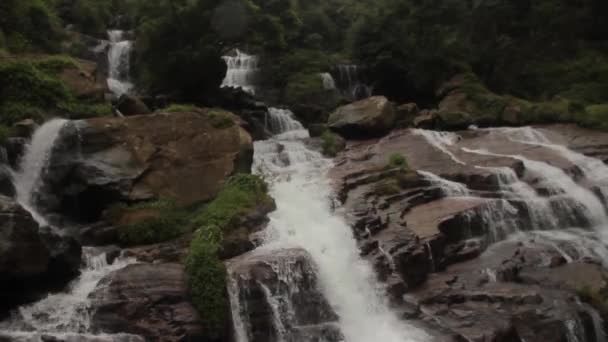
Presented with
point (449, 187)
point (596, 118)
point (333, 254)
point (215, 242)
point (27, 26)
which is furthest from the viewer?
point (596, 118)

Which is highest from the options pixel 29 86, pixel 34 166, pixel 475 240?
pixel 29 86

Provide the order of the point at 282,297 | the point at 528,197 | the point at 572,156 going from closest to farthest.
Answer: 1. the point at 282,297
2. the point at 528,197
3. the point at 572,156

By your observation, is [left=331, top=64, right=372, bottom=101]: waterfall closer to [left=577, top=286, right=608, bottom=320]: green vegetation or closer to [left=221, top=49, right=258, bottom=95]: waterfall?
[left=221, top=49, right=258, bottom=95]: waterfall

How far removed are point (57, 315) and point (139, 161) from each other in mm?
5768

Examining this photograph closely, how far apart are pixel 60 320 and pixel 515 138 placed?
19404 mm

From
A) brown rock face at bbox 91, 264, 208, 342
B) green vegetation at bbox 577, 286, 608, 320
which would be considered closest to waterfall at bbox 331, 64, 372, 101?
green vegetation at bbox 577, 286, 608, 320

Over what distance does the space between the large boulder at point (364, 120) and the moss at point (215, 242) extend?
1001 centimetres

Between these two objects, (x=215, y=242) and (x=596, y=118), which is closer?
(x=215, y=242)

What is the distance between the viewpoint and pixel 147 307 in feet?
36.3

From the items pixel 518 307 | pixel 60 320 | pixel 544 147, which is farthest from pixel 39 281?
pixel 544 147

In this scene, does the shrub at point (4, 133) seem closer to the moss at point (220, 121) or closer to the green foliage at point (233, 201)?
the green foliage at point (233, 201)

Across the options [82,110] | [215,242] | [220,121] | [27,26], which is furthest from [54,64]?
[215,242]

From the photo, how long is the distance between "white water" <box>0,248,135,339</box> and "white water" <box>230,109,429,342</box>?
3042 millimetres

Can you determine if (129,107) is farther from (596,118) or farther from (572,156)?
(596,118)
